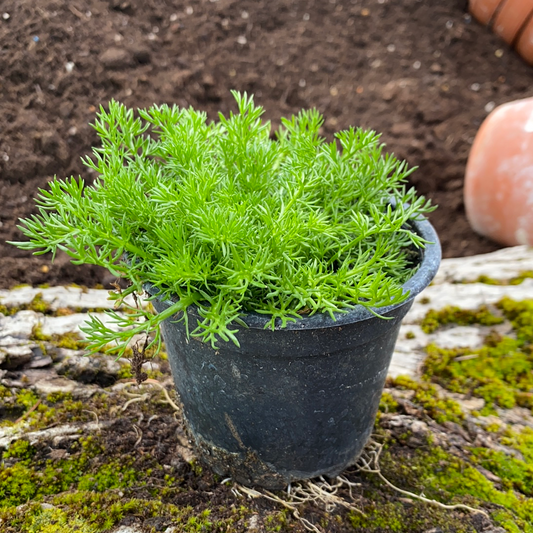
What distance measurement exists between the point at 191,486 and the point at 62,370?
768 millimetres

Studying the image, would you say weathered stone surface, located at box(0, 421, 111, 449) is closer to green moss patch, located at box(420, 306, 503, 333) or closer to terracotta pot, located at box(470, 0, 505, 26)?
green moss patch, located at box(420, 306, 503, 333)

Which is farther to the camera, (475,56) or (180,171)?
(475,56)

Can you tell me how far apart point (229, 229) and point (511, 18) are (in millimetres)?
4928

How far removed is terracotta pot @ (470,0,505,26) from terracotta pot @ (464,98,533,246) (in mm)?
2059

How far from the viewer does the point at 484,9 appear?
5078mm

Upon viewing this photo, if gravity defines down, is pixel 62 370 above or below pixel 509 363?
below

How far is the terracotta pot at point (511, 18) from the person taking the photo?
15.8 feet

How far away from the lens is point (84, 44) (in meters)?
3.77

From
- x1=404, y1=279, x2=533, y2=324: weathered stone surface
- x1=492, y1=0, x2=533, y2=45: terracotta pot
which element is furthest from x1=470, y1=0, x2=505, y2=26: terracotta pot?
x1=404, y1=279, x2=533, y2=324: weathered stone surface

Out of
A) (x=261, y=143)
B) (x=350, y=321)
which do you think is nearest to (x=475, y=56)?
(x=261, y=143)

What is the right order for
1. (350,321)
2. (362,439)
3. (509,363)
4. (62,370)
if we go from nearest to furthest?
(350,321) < (362,439) < (62,370) < (509,363)

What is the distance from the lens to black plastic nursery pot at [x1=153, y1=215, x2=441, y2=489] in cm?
143

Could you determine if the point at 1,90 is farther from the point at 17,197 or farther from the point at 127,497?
the point at 127,497

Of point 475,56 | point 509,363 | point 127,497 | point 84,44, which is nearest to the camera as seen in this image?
point 127,497
